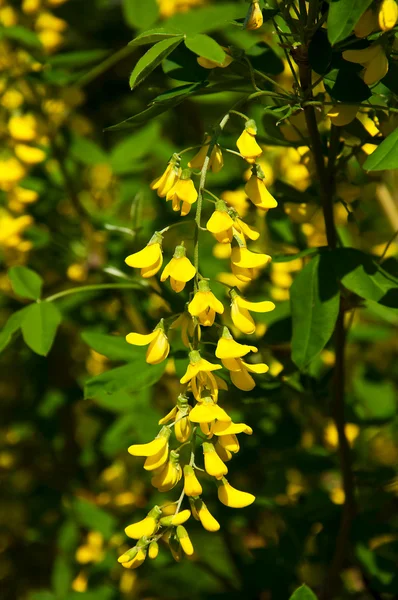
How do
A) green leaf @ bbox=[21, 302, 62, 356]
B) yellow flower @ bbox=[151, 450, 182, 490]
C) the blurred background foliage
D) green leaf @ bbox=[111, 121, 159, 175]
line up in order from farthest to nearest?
green leaf @ bbox=[111, 121, 159, 175] → the blurred background foliage → green leaf @ bbox=[21, 302, 62, 356] → yellow flower @ bbox=[151, 450, 182, 490]

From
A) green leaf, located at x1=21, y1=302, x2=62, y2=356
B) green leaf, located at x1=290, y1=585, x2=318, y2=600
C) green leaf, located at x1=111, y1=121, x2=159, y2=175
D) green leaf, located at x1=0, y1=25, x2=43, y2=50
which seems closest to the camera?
green leaf, located at x1=290, y1=585, x2=318, y2=600

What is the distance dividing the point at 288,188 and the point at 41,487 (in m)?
1.32

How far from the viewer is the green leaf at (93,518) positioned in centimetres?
192

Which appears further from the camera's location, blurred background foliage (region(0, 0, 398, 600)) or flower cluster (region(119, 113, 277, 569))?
blurred background foliage (region(0, 0, 398, 600))

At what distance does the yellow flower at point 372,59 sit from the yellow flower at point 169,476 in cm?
52

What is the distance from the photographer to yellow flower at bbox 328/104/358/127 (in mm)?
936

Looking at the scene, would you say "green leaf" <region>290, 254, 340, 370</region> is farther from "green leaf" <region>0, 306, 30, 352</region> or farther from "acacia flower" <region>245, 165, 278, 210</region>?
"green leaf" <region>0, 306, 30, 352</region>

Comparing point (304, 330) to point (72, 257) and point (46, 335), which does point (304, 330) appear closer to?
point (46, 335)

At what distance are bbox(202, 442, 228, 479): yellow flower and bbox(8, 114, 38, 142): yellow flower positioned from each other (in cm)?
113

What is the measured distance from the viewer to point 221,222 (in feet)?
2.86

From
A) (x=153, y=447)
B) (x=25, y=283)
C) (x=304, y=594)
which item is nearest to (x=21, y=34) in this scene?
(x=25, y=283)

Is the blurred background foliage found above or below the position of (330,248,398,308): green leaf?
below

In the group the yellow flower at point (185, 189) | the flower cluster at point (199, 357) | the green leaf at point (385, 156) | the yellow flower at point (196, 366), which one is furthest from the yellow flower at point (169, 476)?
the green leaf at point (385, 156)

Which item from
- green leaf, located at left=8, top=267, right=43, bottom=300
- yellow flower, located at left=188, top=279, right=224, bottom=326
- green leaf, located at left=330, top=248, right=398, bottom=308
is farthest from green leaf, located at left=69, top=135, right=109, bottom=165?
yellow flower, located at left=188, top=279, right=224, bottom=326
